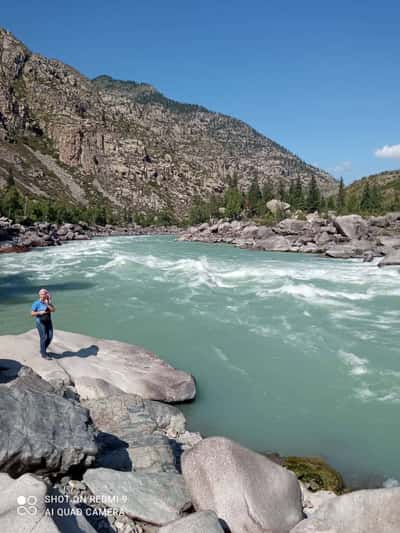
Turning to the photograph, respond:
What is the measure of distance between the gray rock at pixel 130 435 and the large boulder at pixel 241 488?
0.87 meters

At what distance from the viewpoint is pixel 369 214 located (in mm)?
80062

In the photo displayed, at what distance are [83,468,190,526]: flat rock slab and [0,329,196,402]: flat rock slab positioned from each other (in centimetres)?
402

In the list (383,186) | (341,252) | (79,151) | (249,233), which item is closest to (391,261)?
(341,252)

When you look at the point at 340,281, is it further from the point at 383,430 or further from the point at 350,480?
the point at 350,480

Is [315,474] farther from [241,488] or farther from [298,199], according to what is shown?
[298,199]

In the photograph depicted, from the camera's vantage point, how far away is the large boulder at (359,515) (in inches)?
202

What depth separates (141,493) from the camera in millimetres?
5863

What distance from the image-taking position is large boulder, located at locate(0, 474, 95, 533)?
4000 millimetres

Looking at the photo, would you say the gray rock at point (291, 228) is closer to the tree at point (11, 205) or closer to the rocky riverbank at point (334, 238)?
the rocky riverbank at point (334, 238)

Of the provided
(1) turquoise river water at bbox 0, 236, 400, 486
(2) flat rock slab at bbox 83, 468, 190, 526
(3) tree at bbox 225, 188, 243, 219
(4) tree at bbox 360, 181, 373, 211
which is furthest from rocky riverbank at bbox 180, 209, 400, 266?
(2) flat rock slab at bbox 83, 468, 190, 526

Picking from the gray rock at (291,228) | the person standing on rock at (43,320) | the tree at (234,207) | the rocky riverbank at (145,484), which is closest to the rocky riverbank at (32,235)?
the tree at (234,207)

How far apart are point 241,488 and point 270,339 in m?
10.2

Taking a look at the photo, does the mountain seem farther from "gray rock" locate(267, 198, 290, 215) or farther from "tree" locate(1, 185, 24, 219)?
"tree" locate(1, 185, 24, 219)

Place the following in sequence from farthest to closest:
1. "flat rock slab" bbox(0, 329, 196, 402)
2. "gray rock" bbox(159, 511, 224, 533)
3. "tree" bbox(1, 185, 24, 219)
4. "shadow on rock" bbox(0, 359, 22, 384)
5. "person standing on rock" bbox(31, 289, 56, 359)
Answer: "tree" bbox(1, 185, 24, 219) < "person standing on rock" bbox(31, 289, 56, 359) < "flat rock slab" bbox(0, 329, 196, 402) < "shadow on rock" bbox(0, 359, 22, 384) < "gray rock" bbox(159, 511, 224, 533)
